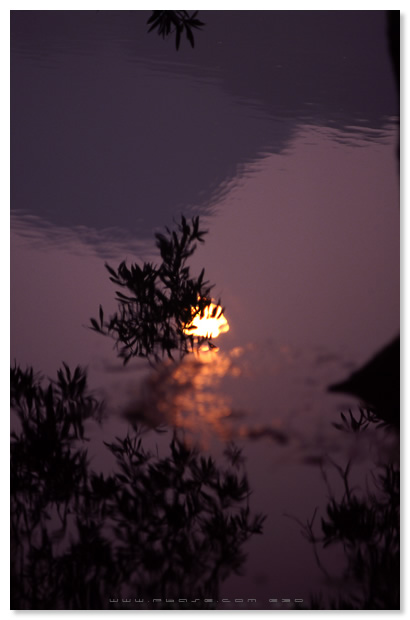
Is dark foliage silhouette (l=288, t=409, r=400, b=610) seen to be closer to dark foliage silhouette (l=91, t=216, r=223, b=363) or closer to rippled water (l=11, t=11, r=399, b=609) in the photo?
rippled water (l=11, t=11, r=399, b=609)

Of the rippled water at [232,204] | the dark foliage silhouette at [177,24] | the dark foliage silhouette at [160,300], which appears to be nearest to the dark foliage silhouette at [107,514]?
the rippled water at [232,204]

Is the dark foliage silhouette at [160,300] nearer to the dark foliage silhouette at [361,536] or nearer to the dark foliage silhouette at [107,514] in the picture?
the dark foliage silhouette at [107,514]

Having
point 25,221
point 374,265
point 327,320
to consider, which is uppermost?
point 25,221

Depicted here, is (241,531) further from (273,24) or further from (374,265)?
(273,24)

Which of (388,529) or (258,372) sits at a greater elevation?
(258,372)

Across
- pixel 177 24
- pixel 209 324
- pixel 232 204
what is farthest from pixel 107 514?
pixel 177 24
